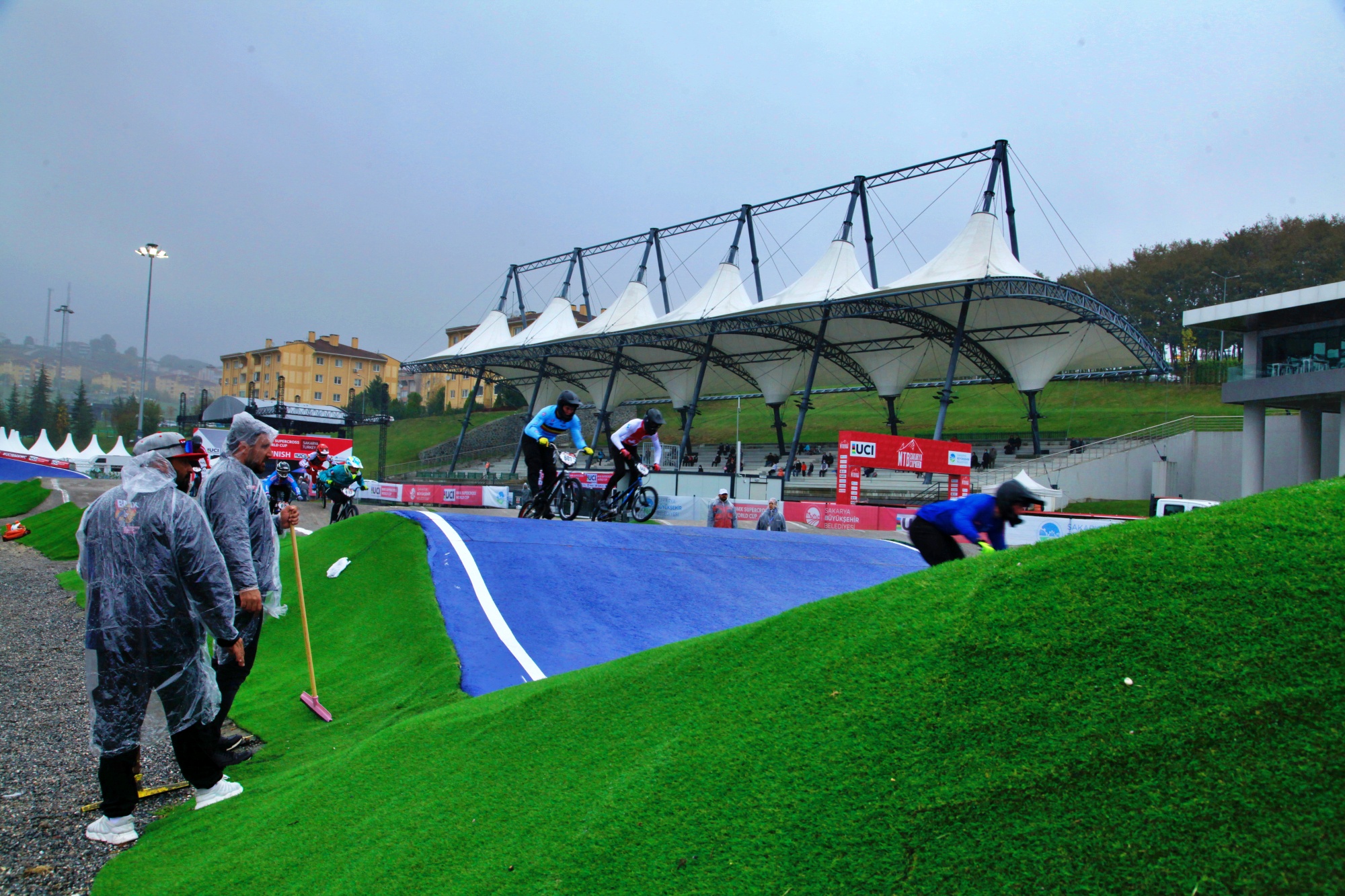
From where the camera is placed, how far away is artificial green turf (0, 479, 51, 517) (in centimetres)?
2730

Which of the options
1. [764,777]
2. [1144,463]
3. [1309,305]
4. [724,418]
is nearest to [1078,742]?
[764,777]

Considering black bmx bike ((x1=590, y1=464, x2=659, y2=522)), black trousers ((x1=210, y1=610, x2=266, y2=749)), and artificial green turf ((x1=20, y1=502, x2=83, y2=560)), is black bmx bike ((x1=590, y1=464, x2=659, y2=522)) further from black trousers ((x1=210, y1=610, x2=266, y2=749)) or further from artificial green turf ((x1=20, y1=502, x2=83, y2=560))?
artificial green turf ((x1=20, y1=502, x2=83, y2=560))

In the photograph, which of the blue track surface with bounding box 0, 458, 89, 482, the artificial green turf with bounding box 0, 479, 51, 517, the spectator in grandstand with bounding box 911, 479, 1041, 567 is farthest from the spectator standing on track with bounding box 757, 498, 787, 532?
the blue track surface with bounding box 0, 458, 89, 482

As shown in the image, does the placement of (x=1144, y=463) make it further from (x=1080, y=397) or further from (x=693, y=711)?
(x=693, y=711)

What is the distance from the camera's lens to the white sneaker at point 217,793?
398 cm

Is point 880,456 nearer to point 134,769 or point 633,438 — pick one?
point 633,438

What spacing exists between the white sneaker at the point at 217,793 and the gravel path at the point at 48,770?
0.94ft

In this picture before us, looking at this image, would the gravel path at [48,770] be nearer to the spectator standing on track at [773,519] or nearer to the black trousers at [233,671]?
the black trousers at [233,671]

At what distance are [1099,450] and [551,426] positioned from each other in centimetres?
3699

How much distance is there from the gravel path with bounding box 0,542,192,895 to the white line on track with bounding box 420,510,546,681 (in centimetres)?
218

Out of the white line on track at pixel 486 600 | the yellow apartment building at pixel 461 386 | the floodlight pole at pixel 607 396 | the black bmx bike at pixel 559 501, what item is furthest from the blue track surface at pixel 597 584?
the yellow apartment building at pixel 461 386

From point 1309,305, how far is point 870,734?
35.8 meters

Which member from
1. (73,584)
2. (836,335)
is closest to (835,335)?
(836,335)

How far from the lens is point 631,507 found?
11.9 m
